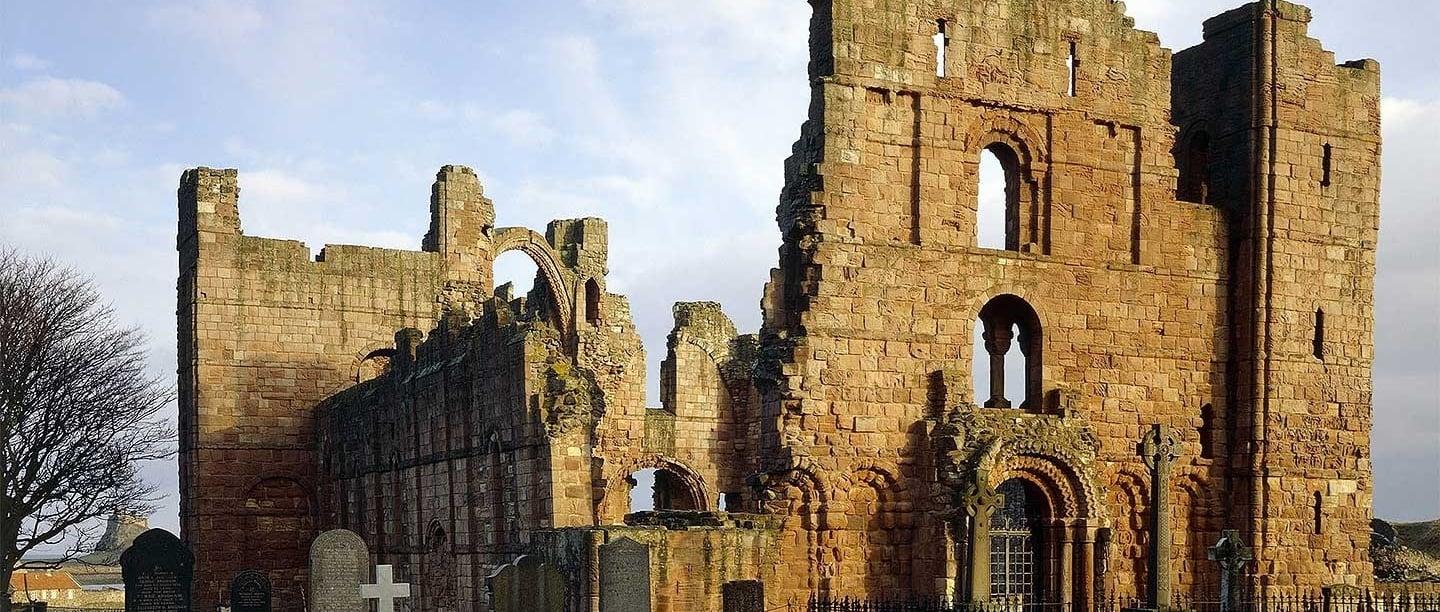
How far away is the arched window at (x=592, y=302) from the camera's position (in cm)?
3894

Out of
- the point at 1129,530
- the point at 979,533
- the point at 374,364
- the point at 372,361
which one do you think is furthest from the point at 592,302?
the point at 979,533

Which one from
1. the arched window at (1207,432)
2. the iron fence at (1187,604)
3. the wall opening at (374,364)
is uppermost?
the wall opening at (374,364)

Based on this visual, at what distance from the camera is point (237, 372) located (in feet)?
110

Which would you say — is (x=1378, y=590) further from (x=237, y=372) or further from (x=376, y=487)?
(x=237, y=372)

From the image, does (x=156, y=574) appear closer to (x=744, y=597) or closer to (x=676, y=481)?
(x=676, y=481)

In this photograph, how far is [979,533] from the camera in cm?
2023

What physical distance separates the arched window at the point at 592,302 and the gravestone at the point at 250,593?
343 inches

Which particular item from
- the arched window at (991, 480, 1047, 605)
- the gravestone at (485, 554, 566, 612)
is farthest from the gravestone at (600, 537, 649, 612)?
the arched window at (991, 480, 1047, 605)

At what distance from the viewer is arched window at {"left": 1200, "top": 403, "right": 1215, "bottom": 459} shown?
25.0 metres

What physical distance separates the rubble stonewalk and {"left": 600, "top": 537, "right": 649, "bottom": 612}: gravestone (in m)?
3.69

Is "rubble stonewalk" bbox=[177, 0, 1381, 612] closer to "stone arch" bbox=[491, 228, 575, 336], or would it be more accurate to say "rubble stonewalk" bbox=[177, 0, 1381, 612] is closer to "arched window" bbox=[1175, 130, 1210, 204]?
"arched window" bbox=[1175, 130, 1210, 204]

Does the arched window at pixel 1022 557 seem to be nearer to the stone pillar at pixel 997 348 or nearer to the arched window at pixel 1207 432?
the stone pillar at pixel 997 348

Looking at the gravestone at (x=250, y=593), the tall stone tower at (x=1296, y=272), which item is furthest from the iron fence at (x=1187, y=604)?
the gravestone at (x=250, y=593)

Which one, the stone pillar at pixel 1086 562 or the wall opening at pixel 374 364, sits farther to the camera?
the wall opening at pixel 374 364
